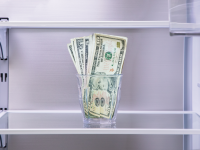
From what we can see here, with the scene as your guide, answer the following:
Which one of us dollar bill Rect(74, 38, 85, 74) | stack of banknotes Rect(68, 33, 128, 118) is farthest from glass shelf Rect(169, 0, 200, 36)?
us dollar bill Rect(74, 38, 85, 74)

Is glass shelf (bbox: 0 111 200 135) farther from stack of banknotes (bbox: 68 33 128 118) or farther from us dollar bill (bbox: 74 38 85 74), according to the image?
us dollar bill (bbox: 74 38 85 74)

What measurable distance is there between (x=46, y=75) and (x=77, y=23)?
29 cm

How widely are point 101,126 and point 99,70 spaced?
6.4 inches

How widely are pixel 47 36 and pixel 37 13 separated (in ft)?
0.30

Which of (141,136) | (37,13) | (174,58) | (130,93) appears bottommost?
(141,136)

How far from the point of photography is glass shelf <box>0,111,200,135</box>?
611 mm

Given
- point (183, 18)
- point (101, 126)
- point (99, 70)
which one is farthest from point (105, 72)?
point (183, 18)

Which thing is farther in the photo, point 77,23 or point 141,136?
point 141,136

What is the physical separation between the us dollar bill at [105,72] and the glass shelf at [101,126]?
0.19 ft

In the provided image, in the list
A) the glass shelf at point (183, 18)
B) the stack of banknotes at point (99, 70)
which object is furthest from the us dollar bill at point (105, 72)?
the glass shelf at point (183, 18)

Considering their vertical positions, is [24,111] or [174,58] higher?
[174,58]

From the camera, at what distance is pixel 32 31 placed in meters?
0.87

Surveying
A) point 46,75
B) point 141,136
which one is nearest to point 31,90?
point 46,75

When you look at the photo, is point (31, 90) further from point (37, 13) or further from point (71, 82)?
point (37, 13)
